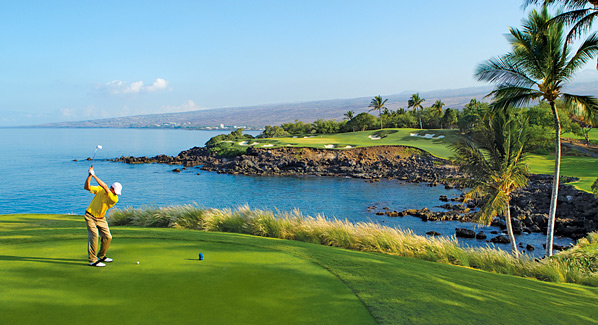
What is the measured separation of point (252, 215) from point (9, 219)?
9.06 metres

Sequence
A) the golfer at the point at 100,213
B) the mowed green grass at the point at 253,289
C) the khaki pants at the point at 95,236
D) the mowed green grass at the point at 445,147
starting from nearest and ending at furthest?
the mowed green grass at the point at 253,289 → the khaki pants at the point at 95,236 → the golfer at the point at 100,213 → the mowed green grass at the point at 445,147

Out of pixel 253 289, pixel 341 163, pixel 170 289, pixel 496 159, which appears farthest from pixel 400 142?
pixel 170 289

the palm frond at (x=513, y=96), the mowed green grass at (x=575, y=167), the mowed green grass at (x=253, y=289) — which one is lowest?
the mowed green grass at (x=575, y=167)

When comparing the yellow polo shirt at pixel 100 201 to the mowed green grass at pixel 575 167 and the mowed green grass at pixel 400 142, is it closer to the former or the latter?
the mowed green grass at pixel 575 167

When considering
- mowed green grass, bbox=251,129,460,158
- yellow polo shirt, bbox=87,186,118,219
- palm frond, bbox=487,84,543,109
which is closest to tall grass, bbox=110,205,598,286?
palm frond, bbox=487,84,543,109

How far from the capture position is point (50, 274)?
22.2 ft

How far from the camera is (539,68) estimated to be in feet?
47.4

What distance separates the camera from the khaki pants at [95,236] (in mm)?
7297

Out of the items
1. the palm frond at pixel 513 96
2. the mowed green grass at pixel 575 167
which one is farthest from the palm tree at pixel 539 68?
the mowed green grass at pixel 575 167

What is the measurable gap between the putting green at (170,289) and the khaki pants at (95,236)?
32 centimetres

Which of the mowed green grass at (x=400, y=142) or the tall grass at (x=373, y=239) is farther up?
the tall grass at (x=373, y=239)

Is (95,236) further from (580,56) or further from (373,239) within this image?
(580,56)

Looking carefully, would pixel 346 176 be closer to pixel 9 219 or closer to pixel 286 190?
pixel 286 190

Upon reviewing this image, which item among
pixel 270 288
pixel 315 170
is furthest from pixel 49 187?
pixel 270 288
